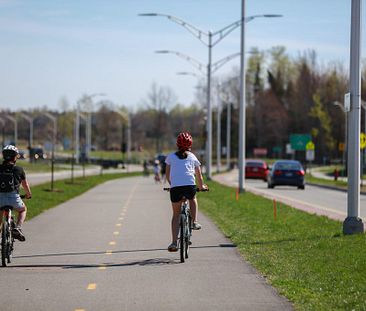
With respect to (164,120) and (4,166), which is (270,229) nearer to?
(4,166)

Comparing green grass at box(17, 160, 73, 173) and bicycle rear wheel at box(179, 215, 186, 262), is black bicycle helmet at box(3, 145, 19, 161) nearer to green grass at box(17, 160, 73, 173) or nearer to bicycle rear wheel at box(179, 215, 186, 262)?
bicycle rear wheel at box(179, 215, 186, 262)

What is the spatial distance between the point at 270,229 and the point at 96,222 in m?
4.82

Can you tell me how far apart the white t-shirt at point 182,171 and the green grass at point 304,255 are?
153 cm

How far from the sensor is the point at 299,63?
5069 inches

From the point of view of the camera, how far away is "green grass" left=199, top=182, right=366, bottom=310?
900cm

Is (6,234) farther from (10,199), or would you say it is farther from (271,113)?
(271,113)

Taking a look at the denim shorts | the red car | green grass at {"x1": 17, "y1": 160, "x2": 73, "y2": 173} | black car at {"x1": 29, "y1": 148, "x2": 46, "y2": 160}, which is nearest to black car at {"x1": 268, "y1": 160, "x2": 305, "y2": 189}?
black car at {"x1": 29, "y1": 148, "x2": 46, "y2": 160}

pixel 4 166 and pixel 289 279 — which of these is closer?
pixel 289 279

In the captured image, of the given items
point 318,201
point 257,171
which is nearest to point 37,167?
point 257,171

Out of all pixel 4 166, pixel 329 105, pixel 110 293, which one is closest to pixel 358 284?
pixel 110 293

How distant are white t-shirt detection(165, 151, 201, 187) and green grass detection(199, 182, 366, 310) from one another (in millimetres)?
1528

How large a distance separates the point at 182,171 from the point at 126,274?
6.90ft

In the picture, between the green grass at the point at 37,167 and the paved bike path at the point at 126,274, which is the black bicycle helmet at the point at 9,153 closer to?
the paved bike path at the point at 126,274

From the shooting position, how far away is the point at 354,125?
1475 cm
